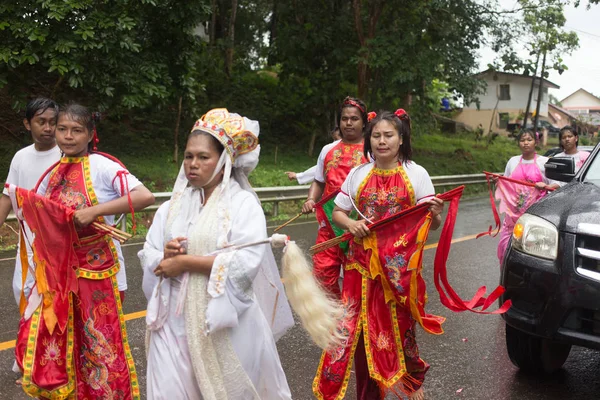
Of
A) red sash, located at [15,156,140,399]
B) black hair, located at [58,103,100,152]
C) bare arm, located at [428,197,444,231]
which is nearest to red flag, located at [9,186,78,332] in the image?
red sash, located at [15,156,140,399]

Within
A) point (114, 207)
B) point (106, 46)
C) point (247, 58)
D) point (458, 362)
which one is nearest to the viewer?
point (114, 207)

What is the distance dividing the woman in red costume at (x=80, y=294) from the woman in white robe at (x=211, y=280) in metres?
0.56

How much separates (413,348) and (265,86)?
21894mm

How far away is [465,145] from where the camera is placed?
33156 millimetres

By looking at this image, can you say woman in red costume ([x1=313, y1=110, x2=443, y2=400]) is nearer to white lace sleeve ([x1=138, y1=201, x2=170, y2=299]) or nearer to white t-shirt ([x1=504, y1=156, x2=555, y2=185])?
white lace sleeve ([x1=138, y1=201, x2=170, y2=299])

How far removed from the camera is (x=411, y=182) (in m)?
4.46

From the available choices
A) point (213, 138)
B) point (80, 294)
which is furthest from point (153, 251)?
point (80, 294)

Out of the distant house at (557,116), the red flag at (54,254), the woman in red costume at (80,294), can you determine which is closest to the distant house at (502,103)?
the distant house at (557,116)

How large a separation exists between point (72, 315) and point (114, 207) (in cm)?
67

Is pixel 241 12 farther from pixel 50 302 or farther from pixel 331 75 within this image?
pixel 50 302

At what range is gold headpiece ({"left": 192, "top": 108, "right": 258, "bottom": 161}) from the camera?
3434 millimetres

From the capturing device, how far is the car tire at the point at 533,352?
16.7 feet

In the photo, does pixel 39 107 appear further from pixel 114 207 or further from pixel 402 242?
pixel 402 242

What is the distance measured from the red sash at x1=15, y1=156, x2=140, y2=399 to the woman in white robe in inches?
22.4
